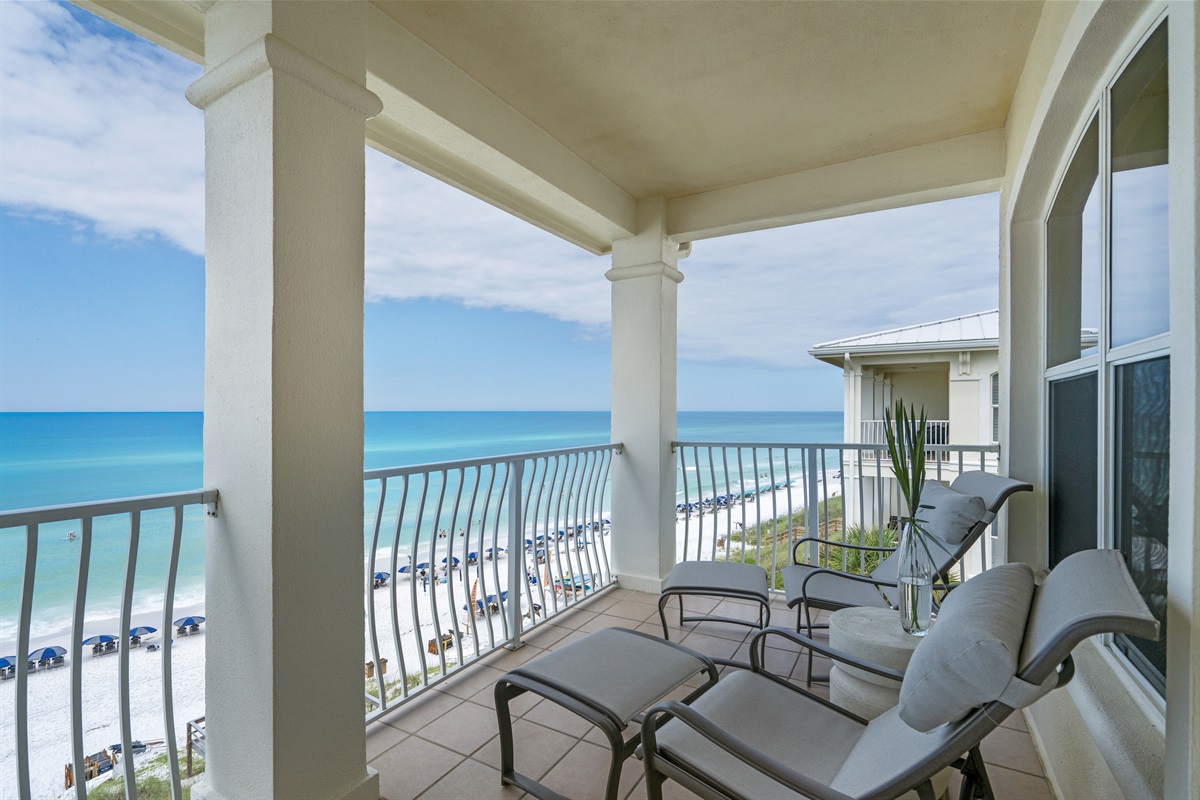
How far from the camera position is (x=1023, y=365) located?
2775 millimetres

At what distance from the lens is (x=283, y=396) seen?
166 cm

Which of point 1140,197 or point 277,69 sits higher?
point 277,69

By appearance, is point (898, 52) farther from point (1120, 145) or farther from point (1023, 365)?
point (1023, 365)

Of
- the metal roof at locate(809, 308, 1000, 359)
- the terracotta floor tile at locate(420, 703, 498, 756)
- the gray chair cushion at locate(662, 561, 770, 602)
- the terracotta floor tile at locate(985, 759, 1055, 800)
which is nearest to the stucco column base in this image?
the terracotta floor tile at locate(420, 703, 498, 756)

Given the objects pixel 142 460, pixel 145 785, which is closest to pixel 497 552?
pixel 145 785

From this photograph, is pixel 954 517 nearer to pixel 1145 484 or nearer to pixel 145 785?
pixel 1145 484

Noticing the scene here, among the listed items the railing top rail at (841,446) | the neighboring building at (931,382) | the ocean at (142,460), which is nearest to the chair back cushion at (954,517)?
the railing top rail at (841,446)

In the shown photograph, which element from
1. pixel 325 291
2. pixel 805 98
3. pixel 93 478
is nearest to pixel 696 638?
pixel 325 291

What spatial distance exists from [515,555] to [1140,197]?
3008mm

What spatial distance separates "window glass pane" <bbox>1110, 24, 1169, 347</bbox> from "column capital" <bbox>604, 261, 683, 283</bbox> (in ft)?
9.28

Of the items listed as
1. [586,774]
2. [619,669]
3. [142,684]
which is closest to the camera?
[619,669]

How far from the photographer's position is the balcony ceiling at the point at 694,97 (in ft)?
7.65

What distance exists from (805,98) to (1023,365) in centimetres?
183

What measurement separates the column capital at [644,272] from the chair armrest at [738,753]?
341cm
